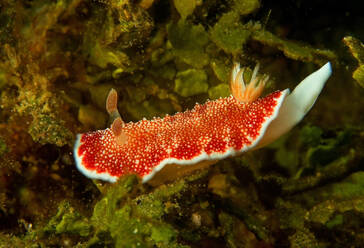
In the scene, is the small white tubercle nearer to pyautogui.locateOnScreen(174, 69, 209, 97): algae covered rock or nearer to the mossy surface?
the mossy surface

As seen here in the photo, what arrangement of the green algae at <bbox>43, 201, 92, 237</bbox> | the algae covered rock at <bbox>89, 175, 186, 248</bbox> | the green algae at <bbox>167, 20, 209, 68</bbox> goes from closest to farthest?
the algae covered rock at <bbox>89, 175, 186, 248</bbox> < the green algae at <bbox>43, 201, 92, 237</bbox> < the green algae at <bbox>167, 20, 209, 68</bbox>

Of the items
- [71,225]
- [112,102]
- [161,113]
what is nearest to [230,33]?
[161,113]

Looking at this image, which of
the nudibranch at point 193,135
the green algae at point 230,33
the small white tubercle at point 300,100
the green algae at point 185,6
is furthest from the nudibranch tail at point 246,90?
the green algae at point 185,6

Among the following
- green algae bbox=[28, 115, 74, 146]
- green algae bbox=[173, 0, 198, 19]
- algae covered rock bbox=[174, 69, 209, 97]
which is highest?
green algae bbox=[173, 0, 198, 19]

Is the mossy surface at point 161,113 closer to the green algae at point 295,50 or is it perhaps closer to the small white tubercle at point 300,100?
the green algae at point 295,50

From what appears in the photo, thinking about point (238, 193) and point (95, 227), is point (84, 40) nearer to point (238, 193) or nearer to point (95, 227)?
point (95, 227)

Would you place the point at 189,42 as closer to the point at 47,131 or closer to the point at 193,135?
the point at 193,135

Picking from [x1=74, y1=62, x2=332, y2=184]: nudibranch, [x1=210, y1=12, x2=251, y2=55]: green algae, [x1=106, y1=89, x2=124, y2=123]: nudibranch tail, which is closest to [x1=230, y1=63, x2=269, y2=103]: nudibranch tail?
A: [x1=74, y1=62, x2=332, y2=184]: nudibranch
